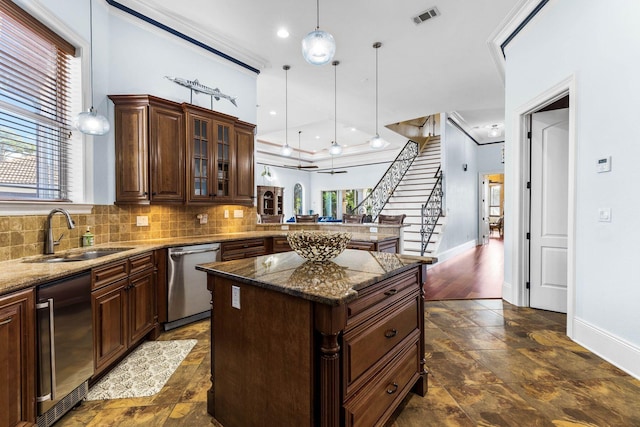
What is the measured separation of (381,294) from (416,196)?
7.09 meters

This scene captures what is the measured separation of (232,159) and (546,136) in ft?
12.9

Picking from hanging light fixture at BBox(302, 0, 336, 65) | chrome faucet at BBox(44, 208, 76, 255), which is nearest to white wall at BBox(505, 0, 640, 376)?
hanging light fixture at BBox(302, 0, 336, 65)

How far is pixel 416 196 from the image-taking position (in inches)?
323

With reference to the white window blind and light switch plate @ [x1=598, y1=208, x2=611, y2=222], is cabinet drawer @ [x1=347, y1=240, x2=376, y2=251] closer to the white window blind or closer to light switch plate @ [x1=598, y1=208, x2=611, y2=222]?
light switch plate @ [x1=598, y1=208, x2=611, y2=222]

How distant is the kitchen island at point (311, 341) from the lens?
4.18 ft

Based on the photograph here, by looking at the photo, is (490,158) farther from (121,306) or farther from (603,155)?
(121,306)

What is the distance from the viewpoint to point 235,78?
175 inches

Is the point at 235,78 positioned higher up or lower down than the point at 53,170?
higher up

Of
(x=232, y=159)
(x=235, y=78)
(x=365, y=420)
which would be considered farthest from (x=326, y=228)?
(x=365, y=420)

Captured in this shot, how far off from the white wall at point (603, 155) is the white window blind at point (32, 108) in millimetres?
4653

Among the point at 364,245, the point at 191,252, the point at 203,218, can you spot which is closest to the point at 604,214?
the point at 364,245

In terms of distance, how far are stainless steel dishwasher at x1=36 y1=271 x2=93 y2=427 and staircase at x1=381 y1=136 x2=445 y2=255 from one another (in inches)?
232

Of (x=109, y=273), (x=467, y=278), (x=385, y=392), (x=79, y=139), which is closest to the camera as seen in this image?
(x=385, y=392)

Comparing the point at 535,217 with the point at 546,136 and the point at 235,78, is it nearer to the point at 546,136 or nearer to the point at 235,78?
the point at 546,136
